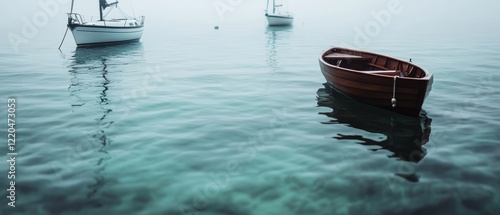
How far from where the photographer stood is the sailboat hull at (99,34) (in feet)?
114

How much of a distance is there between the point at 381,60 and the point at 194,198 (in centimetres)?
1205

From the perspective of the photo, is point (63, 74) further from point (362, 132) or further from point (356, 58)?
point (362, 132)

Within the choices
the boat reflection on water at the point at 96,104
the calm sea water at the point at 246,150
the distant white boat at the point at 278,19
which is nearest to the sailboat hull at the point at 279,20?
the distant white boat at the point at 278,19

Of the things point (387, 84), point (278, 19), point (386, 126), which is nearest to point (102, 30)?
point (387, 84)

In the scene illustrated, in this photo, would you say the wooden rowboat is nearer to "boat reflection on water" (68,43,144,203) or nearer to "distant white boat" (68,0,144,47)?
"boat reflection on water" (68,43,144,203)

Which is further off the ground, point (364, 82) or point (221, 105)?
point (364, 82)

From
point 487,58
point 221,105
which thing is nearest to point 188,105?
point 221,105

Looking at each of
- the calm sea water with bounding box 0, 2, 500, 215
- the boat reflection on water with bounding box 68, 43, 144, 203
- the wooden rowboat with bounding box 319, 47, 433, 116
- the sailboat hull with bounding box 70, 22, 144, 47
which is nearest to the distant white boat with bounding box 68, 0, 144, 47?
the sailboat hull with bounding box 70, 22, 144, 47

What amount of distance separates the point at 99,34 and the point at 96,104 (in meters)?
25.5

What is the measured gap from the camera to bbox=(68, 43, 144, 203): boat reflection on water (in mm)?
7980

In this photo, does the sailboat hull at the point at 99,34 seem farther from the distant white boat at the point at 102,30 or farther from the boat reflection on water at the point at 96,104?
the boat reflection on water at the point at 96,104

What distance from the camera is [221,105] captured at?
13.5m

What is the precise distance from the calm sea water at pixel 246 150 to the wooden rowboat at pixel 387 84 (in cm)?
45

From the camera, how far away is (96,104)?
13562 millimetres
